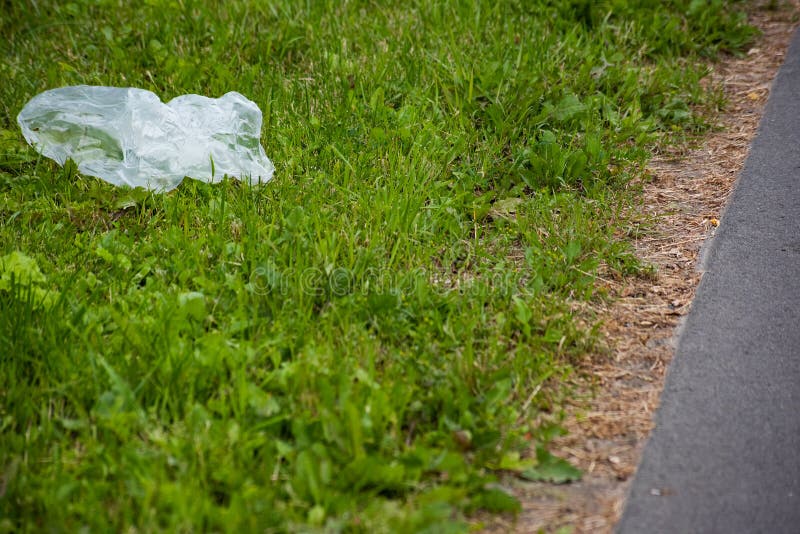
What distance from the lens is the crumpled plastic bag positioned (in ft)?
10.9

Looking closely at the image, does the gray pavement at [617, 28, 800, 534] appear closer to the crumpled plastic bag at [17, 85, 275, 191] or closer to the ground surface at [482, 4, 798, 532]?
the ground surface at [482, 4, 798, 532]

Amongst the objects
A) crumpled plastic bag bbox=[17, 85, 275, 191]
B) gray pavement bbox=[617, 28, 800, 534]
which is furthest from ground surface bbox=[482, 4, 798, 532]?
crumpled plastic bag bbox=[17, 85, 275, 191]

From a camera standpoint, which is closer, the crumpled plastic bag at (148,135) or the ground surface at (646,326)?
the ground surface at (646,326)

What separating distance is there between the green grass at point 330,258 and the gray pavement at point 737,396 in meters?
0.33

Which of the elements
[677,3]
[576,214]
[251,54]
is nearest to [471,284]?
[576,214]

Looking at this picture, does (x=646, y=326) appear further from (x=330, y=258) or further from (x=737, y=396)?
(x=330, y=258)

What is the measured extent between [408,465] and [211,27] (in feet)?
11.0

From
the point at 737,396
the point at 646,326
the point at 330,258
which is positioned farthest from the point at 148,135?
the point at 737,396

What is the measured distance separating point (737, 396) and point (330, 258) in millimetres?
1441

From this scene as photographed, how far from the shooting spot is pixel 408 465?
2.01 m

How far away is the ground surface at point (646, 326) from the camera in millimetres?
2008

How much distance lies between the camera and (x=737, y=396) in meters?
2.31

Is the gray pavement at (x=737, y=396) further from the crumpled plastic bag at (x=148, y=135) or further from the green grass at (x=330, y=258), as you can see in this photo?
the crumpled plastic bag at (x=148, y=135)

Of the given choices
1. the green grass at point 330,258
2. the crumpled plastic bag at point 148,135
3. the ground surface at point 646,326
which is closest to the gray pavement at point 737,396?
the ground surface at point 646,326
